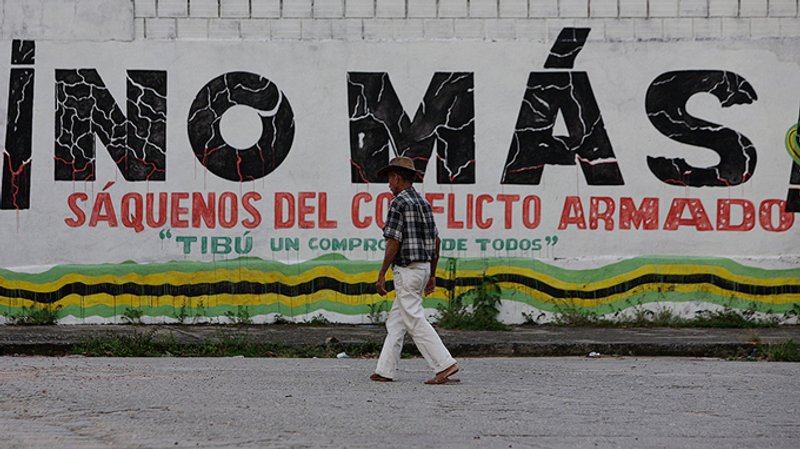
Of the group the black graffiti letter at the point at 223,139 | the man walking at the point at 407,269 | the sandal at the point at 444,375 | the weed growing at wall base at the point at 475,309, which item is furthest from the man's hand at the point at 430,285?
the black graffiti letter at the point at 223,139

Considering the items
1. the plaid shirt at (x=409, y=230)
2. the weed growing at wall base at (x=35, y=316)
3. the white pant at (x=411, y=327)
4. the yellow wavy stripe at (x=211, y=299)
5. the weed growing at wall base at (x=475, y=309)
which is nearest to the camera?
the white pant at (x=411, y=327)

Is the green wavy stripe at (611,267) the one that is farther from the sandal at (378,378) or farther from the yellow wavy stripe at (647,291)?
the sandal at (378,378)

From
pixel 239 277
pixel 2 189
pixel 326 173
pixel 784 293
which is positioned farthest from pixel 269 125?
pixel 784 293

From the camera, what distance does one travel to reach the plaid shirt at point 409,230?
9.95 metres

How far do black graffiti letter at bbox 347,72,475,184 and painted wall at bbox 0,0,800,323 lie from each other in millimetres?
23

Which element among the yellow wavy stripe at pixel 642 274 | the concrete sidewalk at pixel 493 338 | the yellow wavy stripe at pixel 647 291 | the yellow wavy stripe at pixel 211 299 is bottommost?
the concrete sidewalk at pixel 493 338

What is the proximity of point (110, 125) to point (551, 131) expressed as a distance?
506 cm

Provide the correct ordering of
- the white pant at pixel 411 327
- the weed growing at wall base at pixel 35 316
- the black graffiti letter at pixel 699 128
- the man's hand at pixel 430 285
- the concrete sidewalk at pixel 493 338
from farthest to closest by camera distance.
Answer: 1. the black graffiti letter at pixel 699 128
2. the weed growing at wall base at pixel 35 316
3. the concrete sidewalk at pixel 493 338
4. the man's hand at pixel 430 285
5. the white pant at pixel 411 327

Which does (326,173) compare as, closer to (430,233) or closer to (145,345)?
(145,345)

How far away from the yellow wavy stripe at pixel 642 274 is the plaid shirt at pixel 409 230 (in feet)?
14.9

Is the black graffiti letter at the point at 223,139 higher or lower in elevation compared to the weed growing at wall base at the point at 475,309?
higher

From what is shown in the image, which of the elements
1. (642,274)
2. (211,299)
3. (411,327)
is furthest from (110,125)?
(642,274)

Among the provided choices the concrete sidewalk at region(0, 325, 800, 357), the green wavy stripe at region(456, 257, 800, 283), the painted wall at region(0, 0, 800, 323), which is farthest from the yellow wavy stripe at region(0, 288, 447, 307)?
the green wavy stripe at region(456, 257, 800, 283)

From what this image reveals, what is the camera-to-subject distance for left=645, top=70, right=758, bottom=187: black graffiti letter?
14.4 meters
